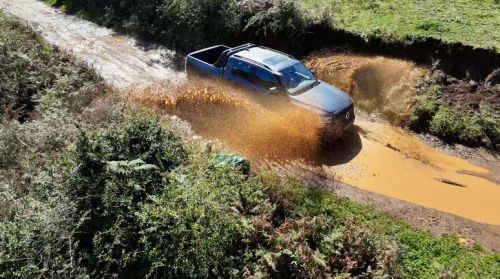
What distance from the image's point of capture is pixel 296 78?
11.9m

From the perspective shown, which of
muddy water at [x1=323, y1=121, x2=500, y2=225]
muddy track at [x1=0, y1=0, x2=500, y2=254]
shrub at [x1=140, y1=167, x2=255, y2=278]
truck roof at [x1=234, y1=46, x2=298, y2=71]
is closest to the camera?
shrub at [x1=140, y1=167, x2=255, y2=278]

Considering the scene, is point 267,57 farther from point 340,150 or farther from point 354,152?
point 354,152

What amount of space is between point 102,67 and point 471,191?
12.7 m

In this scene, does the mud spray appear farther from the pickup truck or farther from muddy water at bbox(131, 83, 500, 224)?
the pickup truck

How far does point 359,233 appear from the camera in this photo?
7992 mm

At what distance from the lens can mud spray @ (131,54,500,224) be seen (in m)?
10.1

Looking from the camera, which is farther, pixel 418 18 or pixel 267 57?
pixel 418 18

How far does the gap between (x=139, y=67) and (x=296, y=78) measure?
6.93m

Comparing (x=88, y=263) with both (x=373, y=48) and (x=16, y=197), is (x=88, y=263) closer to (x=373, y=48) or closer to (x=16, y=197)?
(x=16, y=197)

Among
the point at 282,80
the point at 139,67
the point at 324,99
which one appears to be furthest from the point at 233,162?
the point at 139,67

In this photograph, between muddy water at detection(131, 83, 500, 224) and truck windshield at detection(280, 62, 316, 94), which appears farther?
truck windshield at detection(280, 62, 316, 94)

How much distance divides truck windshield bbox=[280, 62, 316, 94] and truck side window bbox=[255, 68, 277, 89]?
289 mm

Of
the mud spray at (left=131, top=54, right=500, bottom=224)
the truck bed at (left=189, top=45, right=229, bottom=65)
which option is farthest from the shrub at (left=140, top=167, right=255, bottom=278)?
the truck bed at (left=189, top=45, right=229, bottom=65)

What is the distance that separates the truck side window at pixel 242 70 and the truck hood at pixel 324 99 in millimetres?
1483
